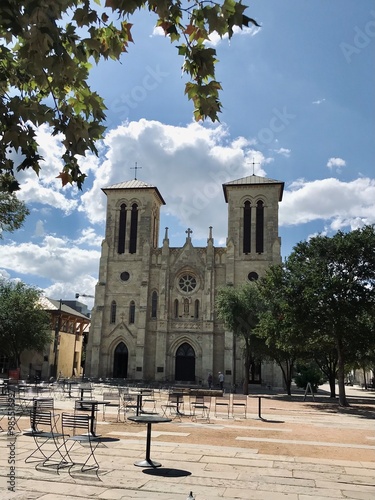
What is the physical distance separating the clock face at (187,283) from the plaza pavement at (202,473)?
37.4 m

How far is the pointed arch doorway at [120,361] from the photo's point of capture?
5141 centimetres

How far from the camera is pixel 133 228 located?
185 feet

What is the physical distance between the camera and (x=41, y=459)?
1014 centimetres

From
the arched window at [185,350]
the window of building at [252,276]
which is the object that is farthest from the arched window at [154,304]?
the window of building at [252,276]

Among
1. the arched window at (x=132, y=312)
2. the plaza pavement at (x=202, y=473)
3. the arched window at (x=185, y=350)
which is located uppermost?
the arched window at (x=132, y=312)

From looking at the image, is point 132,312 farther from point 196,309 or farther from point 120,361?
point 196,309

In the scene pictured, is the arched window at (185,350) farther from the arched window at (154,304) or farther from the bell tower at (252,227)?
the bell tower at (252,227)

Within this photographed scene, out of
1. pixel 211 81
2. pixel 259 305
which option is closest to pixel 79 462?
pixel 211 81

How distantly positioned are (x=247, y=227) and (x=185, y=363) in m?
16.4

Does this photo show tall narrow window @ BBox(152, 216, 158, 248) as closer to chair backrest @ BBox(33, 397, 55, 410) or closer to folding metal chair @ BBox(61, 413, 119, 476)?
chair backrest @ BBox(33, 397, 55, 410)

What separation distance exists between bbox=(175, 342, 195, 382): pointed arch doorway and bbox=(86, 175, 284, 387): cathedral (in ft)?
0.34

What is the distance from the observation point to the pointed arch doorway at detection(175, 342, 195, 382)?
49.9 meters

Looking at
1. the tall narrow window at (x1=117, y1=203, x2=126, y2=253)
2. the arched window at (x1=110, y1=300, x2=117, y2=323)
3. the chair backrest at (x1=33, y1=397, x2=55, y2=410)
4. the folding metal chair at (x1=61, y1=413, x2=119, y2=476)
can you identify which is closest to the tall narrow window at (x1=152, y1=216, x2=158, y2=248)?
the tall narrow window at (x1=117, y1=203, x2=126, y2=253)

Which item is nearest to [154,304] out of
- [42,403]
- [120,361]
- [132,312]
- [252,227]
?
[132,312]
